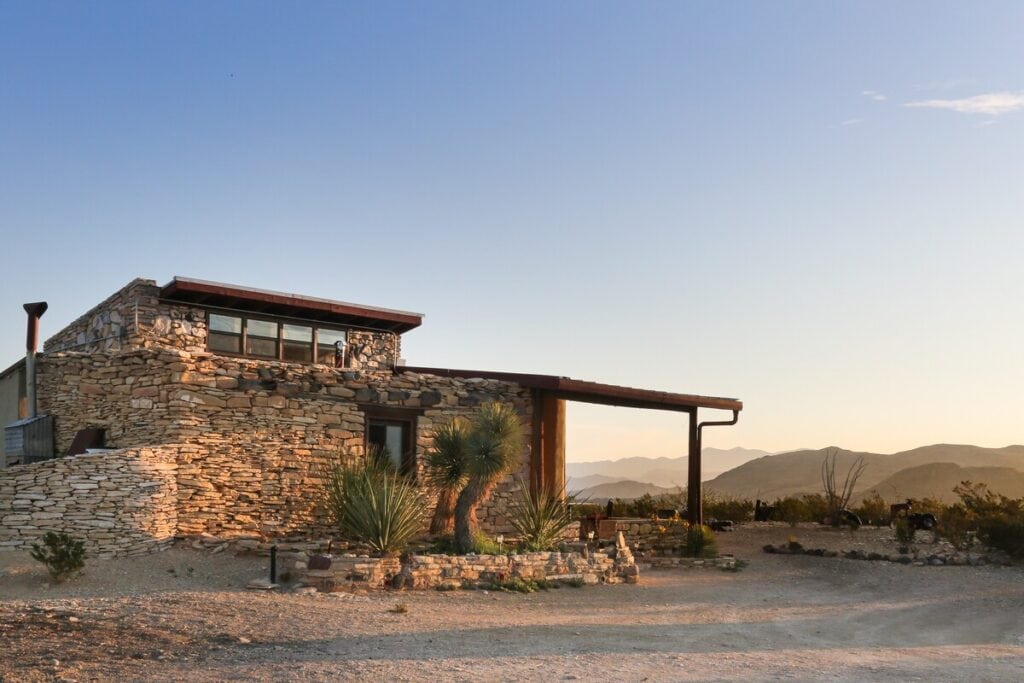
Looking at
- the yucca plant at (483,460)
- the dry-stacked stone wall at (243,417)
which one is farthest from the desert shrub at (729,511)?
the yucca plant at (483,460)

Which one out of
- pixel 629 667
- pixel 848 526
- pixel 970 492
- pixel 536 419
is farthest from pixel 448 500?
pixel 970 492

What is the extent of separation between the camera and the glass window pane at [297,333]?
21156mm

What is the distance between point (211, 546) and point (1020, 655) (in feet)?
37.5

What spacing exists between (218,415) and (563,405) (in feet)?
23.2

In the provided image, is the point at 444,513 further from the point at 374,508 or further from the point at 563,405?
the point at 563,405

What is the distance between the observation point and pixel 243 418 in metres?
16.3

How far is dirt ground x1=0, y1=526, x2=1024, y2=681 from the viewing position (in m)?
8.76

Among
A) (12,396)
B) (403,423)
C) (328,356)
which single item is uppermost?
(328,356)

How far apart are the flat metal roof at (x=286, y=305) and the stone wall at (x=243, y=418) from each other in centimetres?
269

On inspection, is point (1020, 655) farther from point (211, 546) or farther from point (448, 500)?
point (211, 546)

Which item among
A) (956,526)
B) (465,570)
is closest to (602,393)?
(465,570)

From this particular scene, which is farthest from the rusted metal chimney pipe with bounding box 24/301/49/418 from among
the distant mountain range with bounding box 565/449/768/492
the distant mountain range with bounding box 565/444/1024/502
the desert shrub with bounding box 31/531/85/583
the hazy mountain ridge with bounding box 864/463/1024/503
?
the distant mountain range with bounding box 565/449/768/492

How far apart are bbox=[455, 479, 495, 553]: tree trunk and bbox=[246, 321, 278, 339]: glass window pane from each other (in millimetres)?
7618

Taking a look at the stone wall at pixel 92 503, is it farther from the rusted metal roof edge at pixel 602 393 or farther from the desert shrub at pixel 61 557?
the rusted metal roof edge at pixel 602 393
